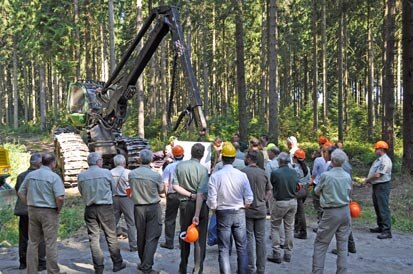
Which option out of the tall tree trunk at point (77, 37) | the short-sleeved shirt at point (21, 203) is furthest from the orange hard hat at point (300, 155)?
the tall tree trunk at point (77, 37)

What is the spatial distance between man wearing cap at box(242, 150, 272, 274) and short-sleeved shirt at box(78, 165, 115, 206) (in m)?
2.21

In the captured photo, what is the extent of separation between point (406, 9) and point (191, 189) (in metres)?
12.4

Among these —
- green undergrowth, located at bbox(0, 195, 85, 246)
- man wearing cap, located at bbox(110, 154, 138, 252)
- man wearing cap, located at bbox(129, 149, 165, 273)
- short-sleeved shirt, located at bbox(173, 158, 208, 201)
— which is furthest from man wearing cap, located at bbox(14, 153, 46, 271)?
short-sleeved shirt, located at bbox(173, 158, 208, 201)

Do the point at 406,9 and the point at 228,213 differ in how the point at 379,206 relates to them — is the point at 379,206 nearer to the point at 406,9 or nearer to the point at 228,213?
the point at 228,213

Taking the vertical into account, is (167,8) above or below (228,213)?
above

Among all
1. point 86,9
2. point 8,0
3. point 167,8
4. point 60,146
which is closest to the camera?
point 167,8

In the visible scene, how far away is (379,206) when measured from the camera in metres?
9.96

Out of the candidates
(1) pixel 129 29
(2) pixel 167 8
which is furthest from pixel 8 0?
(2) pixel 167 8

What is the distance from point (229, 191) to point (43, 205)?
280 cm

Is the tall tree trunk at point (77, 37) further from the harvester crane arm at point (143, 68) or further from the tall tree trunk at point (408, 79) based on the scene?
the tall tree trunk at point (408, 79)

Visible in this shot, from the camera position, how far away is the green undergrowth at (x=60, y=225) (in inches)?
398

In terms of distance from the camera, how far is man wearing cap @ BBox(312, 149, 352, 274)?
7312 millimetres

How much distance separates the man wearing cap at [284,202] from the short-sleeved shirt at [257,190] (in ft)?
2.17

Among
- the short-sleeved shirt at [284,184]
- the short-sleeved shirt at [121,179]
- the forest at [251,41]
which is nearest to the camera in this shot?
the short-sleeved shirt at [284,184]
